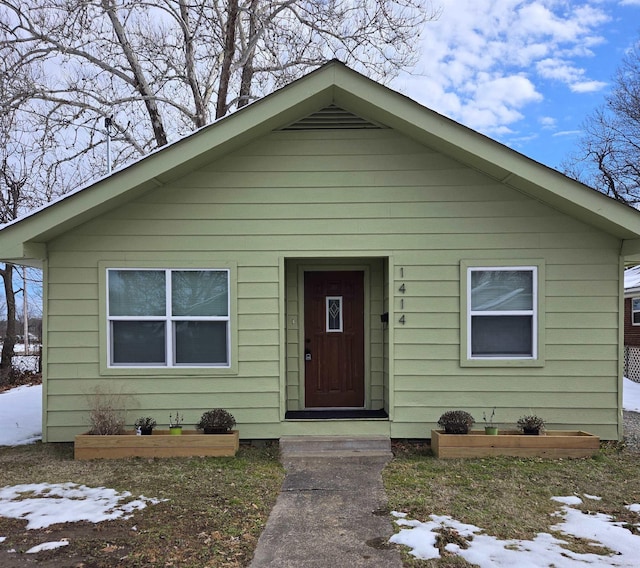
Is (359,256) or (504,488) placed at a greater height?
(359,256)

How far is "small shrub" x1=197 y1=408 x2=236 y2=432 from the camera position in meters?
5.96

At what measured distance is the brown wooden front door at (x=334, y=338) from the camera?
712 centimetres

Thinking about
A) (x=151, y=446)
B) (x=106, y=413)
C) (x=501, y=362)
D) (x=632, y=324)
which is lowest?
(x=151, y=446)

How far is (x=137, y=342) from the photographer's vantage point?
20.8 feet

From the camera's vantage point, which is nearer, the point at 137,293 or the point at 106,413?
the point at 106,413

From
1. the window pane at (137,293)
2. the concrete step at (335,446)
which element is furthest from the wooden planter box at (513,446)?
the window pane at (137,293)

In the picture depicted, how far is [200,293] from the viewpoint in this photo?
636cm

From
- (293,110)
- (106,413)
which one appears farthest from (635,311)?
(106,413)

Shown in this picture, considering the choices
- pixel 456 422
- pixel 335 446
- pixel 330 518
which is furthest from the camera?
pixel 335 446

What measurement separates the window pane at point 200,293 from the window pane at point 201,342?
155 millimetres

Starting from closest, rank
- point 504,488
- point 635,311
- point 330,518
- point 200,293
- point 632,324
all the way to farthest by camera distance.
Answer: point 330,518 → point 504,488 → point 200,293 → point 635,311 → point 632,324

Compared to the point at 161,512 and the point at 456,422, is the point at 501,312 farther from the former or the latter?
the point at 161,512

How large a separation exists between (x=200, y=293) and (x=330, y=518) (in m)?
3.30

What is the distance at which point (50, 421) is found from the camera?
20.7 ft
